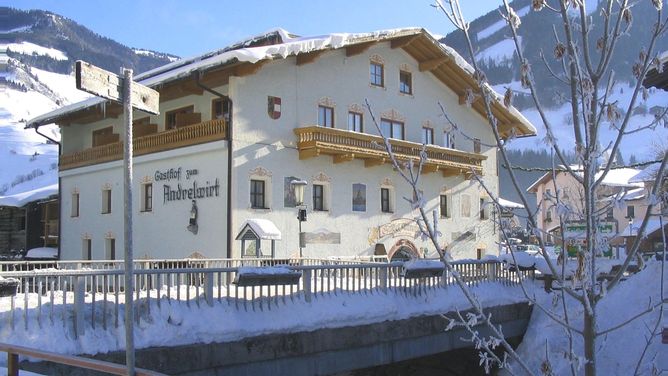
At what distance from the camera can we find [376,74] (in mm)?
28422

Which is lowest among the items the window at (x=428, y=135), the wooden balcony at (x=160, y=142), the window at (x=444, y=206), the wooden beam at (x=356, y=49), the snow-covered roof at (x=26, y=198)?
the window at (x=444, y=206)

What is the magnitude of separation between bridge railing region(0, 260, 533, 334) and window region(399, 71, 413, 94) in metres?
14.5

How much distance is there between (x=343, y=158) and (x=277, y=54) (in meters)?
4.90

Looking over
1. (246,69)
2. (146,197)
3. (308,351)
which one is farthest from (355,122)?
(308,351)

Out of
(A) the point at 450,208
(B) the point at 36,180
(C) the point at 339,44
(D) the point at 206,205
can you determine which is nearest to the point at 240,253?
(D) the point at 206,205

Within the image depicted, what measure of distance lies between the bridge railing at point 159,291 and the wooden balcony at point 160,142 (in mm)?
10078

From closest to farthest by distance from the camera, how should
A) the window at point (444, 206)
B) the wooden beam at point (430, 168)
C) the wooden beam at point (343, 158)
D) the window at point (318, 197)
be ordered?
the wooden beam at point (343, 158) < the window at point (318, 197) < the wooden beam at point (430, 168) < the window at point (444, 206)

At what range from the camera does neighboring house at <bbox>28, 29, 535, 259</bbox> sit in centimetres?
2322

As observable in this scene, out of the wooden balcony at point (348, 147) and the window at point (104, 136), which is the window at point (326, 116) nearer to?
the wooden balcony at point (348, 147)

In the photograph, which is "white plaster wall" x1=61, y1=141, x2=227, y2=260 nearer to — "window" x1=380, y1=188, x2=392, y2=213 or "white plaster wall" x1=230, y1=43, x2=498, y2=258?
"white plaster wall" x1=230, y1=43, x2=498, y2=258

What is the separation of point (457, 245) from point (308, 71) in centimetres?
1136

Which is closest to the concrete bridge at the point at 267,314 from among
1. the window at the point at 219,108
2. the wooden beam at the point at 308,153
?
the wooden beam at the point at 308,153

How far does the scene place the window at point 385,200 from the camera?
28217 millimetres

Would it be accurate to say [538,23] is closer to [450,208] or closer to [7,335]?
[450,208]
